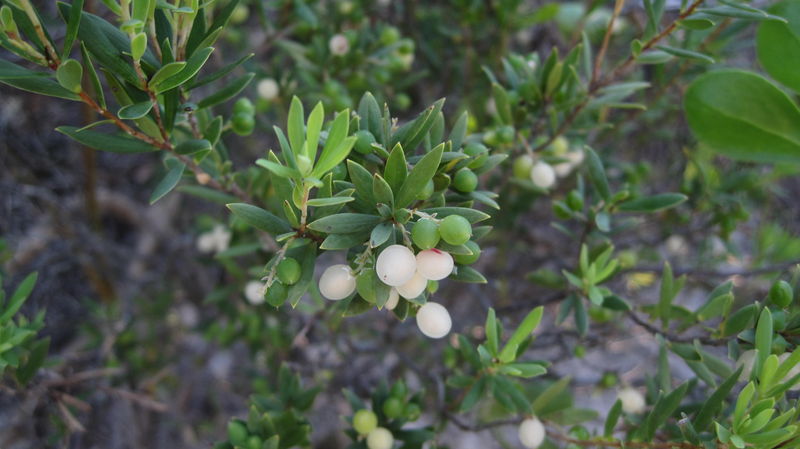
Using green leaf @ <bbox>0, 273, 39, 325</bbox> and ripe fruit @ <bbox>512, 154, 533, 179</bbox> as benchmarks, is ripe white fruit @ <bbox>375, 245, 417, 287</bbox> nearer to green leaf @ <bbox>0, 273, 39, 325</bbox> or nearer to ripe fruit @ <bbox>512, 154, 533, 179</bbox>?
ripe fruit @ <bbox>512, 154, 533, 179</bbox>

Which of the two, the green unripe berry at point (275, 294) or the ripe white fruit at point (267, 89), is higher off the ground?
the green unripe berry at point (275, 294)

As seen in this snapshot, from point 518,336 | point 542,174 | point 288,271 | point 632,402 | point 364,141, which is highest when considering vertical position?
point 364,141

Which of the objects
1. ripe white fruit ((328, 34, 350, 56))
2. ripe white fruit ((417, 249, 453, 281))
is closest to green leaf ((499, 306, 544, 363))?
ripe white fruit ((417, 249, 453, 281))

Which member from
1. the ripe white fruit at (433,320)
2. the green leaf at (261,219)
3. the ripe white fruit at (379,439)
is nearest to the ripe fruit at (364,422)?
the ripe white fruit at (379,439)

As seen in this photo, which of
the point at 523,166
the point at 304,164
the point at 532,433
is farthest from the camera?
the point at 523,166

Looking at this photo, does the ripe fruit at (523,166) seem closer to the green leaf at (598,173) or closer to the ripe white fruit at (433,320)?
the green leaf at (598,173)

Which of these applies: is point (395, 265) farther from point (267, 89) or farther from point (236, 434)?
point (267, 89)

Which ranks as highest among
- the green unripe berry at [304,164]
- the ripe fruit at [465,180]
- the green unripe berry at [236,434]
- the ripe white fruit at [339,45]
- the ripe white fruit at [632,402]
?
the green unripe berry at [304,164]

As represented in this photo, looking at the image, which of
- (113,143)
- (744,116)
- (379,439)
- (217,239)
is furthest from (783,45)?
(217,239)
